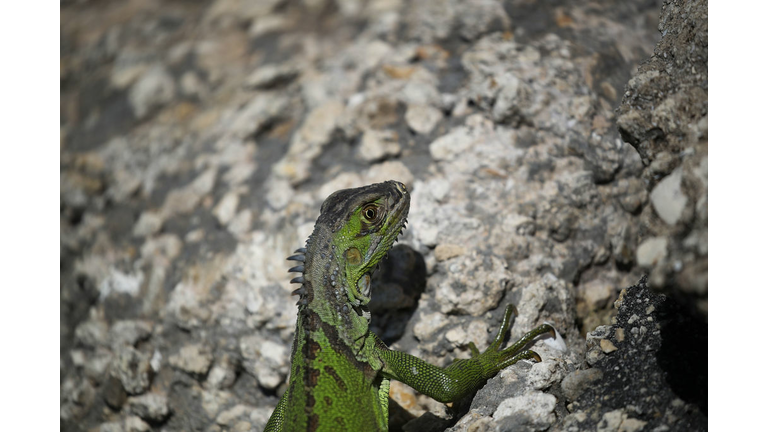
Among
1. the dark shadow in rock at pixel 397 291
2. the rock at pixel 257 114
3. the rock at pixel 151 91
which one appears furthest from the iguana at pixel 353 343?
the rock at pixel 151 91

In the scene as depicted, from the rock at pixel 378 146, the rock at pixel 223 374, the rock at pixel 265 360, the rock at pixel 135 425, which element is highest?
the rock at pixel 378 146

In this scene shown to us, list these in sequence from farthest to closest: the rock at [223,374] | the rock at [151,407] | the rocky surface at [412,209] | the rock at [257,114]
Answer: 1. the rock at [257,114]
2. the rock at [151,407]
3. the rock at [223,374]
4. the rocky surface at [412,209]

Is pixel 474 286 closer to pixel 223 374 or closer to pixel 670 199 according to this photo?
pixel 670 199

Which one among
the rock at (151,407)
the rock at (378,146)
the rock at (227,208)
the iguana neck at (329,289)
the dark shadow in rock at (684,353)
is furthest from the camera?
the rock at (227,208)

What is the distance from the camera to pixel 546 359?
317 centimetres

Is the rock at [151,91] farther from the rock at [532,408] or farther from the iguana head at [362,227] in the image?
the rock at [532,408]

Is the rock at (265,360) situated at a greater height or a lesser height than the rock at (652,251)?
lesser

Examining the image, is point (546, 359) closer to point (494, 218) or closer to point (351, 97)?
point (494, 218)

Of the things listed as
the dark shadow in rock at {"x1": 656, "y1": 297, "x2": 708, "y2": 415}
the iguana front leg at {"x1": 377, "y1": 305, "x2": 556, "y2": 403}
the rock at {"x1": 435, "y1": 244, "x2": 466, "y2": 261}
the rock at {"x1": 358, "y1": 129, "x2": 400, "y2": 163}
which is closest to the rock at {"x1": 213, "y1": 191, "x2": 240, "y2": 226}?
the rock at {"x1": 358, "y1": 129, "x2": 400, "y2": 163}

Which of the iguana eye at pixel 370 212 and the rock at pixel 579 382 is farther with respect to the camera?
the iguana eye at pixel 370 212

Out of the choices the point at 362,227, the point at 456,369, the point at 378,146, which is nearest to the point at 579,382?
the point at 456,369

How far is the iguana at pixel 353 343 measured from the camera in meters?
3.20

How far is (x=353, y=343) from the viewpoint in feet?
11.0

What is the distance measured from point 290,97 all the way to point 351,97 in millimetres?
617
